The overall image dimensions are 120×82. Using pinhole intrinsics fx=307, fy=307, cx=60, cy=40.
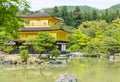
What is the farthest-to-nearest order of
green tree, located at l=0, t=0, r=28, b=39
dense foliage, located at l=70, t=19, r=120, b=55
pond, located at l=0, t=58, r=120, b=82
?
dense foliage, located at l=70, t=19, r=120, b=55 < pond, located at l=0, t=58, r=120, b=82 < green tree, located at l=0, t=0, r=28, b=39

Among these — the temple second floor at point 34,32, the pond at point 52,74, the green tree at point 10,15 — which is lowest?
the pond at point 52,74

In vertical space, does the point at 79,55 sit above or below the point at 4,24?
below

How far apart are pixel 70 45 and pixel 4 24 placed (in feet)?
118

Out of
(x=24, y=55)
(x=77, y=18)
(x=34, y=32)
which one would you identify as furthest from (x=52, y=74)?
(x=77, y=18)

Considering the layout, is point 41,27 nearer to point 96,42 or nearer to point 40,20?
point 40,20

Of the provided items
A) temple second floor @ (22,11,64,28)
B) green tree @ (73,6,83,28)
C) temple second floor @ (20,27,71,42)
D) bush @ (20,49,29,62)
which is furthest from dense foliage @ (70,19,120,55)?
green tree @ (73,6,83,28)

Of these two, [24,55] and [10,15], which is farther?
[24,55]

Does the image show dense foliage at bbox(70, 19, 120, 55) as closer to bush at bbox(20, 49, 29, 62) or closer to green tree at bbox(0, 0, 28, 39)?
bush at bbox(20, 49, 29, 62)

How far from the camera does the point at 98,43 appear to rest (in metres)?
38.3

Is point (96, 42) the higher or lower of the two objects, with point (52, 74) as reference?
higher

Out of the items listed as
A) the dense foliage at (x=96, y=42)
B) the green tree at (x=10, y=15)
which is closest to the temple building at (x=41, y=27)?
the dense foliage at (x=96, y=42)

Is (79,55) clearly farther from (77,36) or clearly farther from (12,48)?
(12,48)

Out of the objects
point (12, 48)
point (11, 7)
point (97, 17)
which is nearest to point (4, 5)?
point (11, 7)

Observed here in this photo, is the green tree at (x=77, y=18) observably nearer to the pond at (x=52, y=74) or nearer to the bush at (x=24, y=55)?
the bush at (x=24, y=55)
